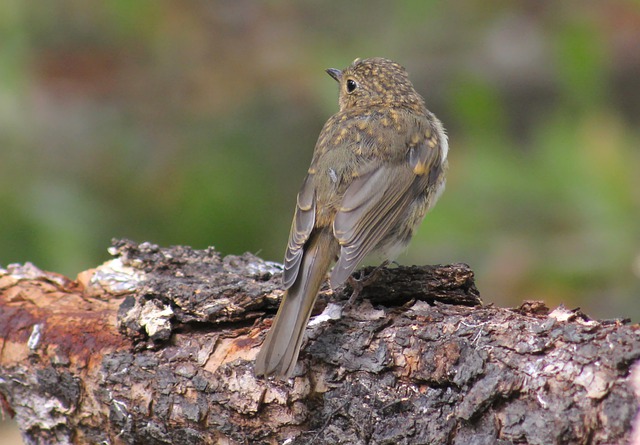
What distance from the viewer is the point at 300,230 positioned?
3910 mm

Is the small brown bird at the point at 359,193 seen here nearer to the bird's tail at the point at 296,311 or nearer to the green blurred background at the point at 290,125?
the bird's tail at the point at 296,311

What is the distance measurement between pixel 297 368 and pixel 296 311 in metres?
0.23

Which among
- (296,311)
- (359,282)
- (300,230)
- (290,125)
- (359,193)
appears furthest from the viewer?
(290,125)

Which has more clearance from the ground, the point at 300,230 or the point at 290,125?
the point at 290,125

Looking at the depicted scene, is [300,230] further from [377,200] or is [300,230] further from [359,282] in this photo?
[359,282]

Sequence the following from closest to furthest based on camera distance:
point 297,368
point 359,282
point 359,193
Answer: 1. point 297,368
2. point 359,282
3. point 359,193

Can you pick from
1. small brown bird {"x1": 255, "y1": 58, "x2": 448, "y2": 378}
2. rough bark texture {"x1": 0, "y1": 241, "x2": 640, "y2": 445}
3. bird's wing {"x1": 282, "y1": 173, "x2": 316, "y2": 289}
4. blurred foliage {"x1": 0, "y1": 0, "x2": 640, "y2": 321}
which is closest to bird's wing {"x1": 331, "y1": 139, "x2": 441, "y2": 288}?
small brown bird {"x1": 255, "y1": 58, "x2": 448, "y2": 378}

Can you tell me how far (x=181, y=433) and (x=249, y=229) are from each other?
10.2 feet

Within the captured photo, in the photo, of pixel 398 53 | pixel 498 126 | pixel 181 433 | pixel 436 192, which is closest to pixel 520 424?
pixel 181 433

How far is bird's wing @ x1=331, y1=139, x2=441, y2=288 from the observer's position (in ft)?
12.4

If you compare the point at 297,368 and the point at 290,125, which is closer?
the point at 297,368

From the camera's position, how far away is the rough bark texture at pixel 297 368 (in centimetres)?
271

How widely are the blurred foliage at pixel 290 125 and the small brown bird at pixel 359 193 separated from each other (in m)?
1.14

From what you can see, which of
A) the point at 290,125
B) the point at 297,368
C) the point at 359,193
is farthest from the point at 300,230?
the point at 290,125
